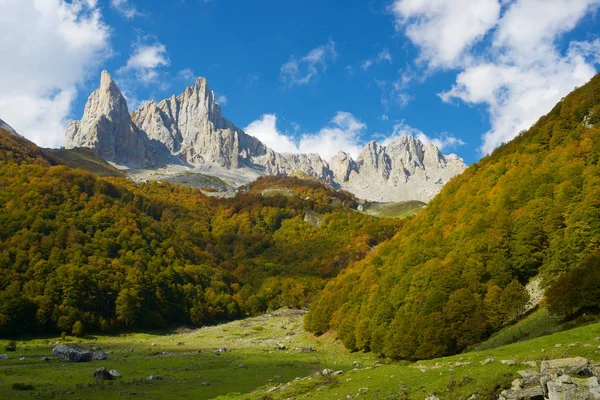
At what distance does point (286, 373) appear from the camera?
5256 cm

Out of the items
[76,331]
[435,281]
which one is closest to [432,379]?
[435,281]

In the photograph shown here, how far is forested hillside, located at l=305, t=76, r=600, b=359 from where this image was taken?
46.3 meters

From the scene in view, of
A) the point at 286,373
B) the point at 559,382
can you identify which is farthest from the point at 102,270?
the point at 559,382

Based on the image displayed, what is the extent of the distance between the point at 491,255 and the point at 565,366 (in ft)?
122

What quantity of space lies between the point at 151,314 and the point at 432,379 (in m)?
112

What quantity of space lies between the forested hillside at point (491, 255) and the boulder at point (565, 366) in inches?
677

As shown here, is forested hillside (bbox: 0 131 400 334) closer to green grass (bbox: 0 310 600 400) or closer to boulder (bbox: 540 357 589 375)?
green grass (bbox: 0 310 600 400)

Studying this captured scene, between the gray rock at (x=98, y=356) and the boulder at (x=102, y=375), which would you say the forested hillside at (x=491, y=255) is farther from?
the gray rock at (x=98, y=356)

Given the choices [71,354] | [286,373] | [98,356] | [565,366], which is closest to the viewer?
[565,366]

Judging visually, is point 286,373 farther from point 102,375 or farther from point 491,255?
point 491,255

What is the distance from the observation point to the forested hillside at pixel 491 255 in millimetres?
46281

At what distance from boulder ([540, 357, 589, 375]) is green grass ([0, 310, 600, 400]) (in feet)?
5.38

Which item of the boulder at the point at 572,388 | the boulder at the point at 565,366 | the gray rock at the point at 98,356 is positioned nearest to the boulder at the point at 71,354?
the gray rock at the point at 98,356

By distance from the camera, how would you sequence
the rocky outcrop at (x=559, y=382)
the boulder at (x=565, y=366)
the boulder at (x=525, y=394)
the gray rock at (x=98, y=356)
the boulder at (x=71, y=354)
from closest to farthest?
1. the rocky outcrop at (x=559, y=382)
2. the boulder at (x=525, y=394)
3. the boulder at (x=565, y=366)
4. the boulder at (x=71, y=354)
5. the gray rock at (x=98, y=356)
